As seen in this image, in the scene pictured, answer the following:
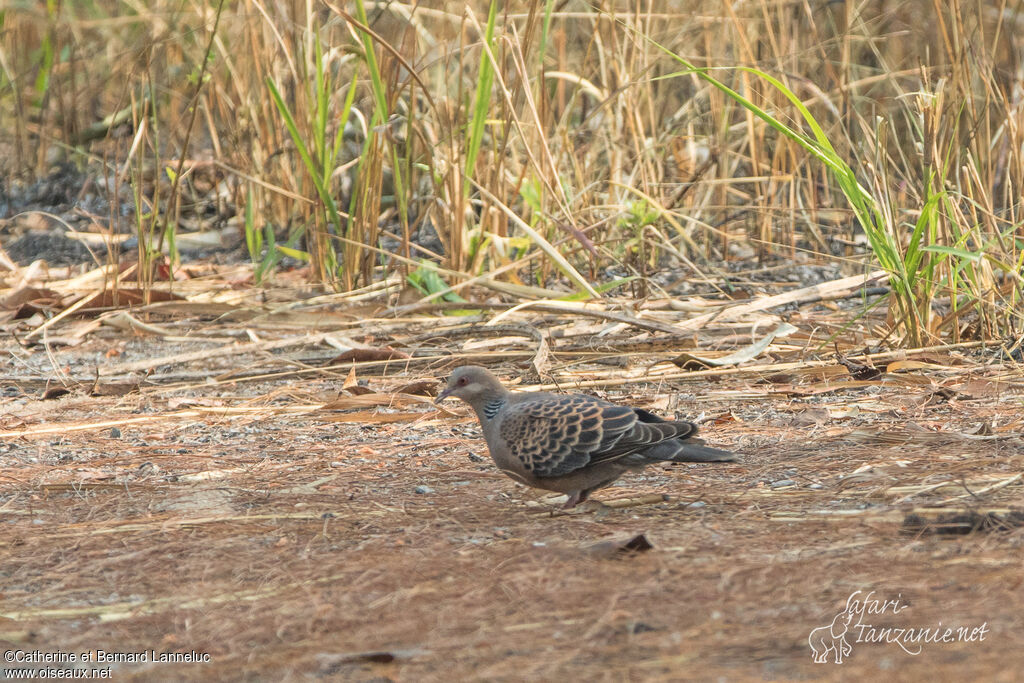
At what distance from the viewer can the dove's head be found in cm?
359

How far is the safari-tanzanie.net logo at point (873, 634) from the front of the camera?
1.94m

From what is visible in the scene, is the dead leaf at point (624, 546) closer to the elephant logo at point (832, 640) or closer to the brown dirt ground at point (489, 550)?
the brown dirt ground at point (489, 550)

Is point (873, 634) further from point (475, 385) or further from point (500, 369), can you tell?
point (500, 369)

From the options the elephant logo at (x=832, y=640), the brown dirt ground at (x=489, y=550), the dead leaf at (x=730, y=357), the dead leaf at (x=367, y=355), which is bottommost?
the dead leaf at (x=367, y=355)

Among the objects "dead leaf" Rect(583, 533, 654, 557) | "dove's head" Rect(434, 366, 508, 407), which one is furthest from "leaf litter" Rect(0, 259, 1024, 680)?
"dove's head" Rect(434, 366, 508, 407)

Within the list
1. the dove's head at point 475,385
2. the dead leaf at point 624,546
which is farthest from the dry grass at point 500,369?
the dove's head at point 475,385

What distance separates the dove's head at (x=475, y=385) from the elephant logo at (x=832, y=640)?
65.9 inches

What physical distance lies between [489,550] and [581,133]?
4.65 m

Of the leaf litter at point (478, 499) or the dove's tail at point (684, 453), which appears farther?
the dove's tail at point (684, 453)

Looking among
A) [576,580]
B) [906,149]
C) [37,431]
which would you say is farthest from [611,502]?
[906,149]

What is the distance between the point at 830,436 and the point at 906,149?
459 cm

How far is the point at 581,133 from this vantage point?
273 inches

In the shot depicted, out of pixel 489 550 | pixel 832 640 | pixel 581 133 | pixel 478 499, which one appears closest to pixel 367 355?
pixel 478 499

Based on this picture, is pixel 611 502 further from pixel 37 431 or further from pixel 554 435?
pixel 37 431
